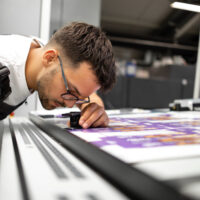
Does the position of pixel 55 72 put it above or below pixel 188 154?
above

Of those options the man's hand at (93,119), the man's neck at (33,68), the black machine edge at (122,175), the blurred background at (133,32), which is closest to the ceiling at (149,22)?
the blurred background at (133,32)

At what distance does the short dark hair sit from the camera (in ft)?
3.01

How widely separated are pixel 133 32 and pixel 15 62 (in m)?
4.97

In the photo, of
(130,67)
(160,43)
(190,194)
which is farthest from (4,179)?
(160,43)

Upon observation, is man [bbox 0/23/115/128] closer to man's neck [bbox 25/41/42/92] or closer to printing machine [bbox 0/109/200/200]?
man's neck [bbox 25/41/42/92]

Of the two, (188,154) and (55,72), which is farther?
(55,72)

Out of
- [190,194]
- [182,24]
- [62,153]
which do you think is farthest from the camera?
[182,24]

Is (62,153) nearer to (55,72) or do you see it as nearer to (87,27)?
(55,72)

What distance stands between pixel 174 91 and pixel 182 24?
167cm

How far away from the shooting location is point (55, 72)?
958 millimetres

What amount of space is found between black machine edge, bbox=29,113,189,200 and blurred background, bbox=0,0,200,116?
1.20m

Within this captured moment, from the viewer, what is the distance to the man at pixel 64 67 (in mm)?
903

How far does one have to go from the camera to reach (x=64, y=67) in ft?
3.11

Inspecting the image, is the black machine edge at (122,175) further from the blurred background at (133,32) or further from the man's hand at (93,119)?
the blurred background at (133,32)
